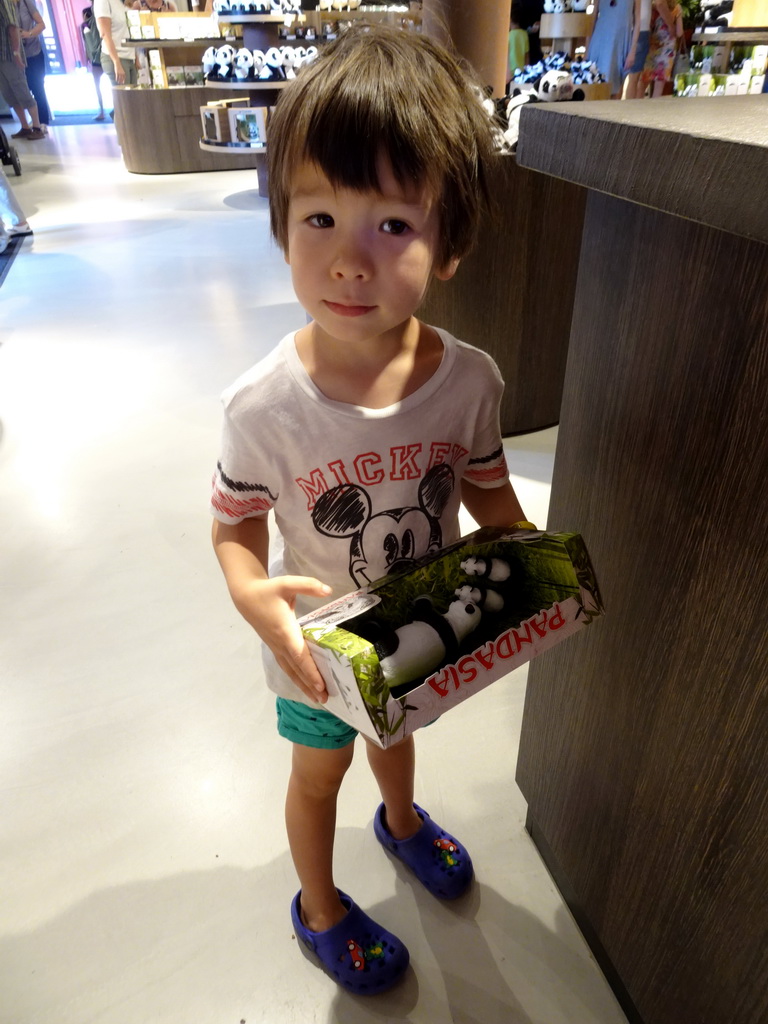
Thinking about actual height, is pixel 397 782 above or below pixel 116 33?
below

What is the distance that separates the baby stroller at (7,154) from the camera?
4.97 metres

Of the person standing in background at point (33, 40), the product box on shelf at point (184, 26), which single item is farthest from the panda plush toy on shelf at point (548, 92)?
the person standing in background at point (33, 40)

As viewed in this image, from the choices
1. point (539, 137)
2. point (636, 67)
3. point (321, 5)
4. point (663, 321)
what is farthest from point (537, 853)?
point (321, 5)

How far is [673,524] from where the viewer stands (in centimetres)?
57

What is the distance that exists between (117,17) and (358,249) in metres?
7.47

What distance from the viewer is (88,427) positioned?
2090 mm

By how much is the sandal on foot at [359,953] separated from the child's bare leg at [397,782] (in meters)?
0.12

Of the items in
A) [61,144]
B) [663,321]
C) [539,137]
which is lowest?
[61,144]

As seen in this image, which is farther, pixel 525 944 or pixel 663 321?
pixel 525 944

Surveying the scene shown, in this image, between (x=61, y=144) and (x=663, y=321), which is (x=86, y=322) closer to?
(x=663, y=321)

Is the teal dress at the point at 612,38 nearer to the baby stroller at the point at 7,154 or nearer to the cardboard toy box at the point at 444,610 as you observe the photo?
the cardboard toy box at the point at 444,610

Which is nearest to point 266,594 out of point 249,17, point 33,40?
point 249,17

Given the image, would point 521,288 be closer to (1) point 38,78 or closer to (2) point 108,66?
(2) point 108,66

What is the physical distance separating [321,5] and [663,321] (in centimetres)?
521
